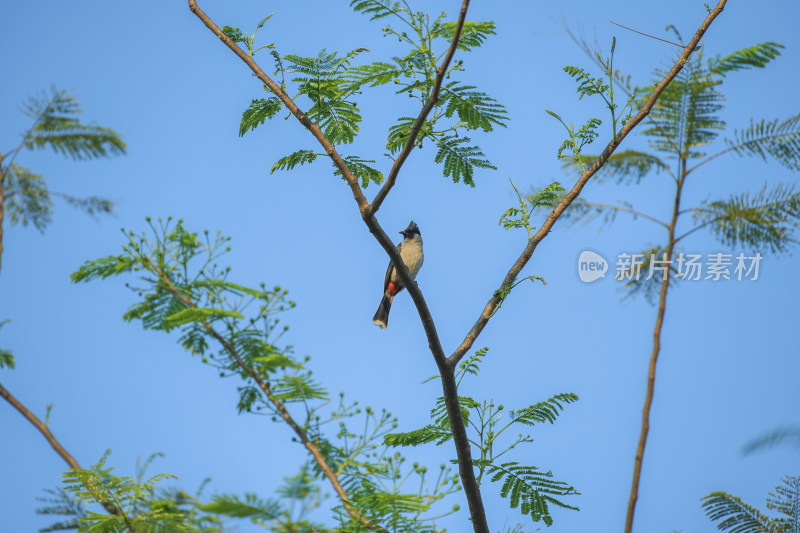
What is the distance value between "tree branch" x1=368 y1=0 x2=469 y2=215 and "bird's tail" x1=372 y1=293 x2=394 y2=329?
4412 mm

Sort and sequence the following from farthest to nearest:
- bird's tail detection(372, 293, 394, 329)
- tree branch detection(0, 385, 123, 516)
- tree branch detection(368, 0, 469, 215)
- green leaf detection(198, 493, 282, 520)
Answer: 1. bird's tail detection(372, 293, 394, 329)
2. tree branch detection(0, 385, 123, 516)
3. tree branch detection(368, 0, 469, 215)
4. green leaf detection(198, 493, 282, 520)

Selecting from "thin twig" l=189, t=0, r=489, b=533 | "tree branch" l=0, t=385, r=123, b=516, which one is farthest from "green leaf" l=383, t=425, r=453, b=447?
"tree branch" l=0, t=385, r=123, b=516

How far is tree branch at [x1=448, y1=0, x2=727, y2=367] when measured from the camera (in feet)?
10.9

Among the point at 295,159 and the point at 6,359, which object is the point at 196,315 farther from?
the point at 6,359

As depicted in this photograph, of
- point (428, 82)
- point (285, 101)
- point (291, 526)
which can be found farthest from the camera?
point (285, 101)

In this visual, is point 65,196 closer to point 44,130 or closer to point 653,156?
point 44,130

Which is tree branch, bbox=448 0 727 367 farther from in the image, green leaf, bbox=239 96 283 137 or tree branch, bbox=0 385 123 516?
tree branch, bbox=0 385 123 516

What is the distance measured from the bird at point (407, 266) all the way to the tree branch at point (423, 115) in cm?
374

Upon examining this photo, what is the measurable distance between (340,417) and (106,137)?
16.1ft

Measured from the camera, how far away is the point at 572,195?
11.6 feet

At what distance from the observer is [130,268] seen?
4430 millimetres

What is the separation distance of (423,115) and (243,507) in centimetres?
159

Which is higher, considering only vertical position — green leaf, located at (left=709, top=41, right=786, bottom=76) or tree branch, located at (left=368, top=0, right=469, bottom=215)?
green leaf, located at (left=709, top=41, right=786, bottom=76)

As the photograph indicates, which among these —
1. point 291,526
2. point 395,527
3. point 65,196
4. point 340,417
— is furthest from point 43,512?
point 65,196
